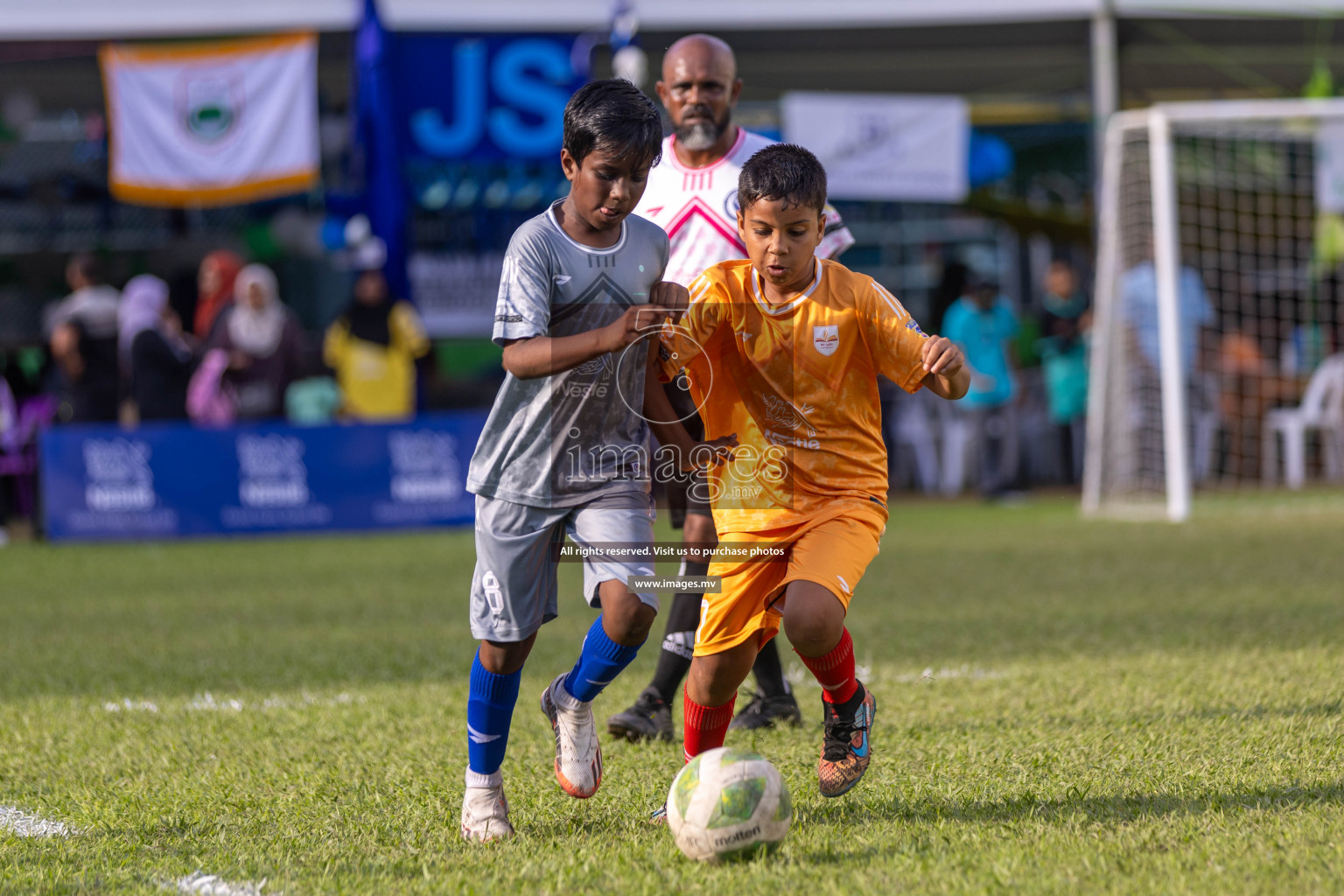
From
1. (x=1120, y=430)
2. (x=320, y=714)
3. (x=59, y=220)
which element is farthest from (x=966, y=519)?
(x=59, y=220)

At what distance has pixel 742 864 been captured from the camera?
3.11 meters

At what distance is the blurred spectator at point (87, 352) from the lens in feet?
42.4

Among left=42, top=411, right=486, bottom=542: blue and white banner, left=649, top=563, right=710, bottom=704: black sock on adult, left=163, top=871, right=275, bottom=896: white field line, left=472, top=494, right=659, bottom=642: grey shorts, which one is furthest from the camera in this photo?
left=42, top=411, right=486, bottom=542: blue and white banner

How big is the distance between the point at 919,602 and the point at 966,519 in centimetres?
475

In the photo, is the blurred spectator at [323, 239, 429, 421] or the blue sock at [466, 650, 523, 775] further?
the blurred spectator at [323, 239, 429, 421]

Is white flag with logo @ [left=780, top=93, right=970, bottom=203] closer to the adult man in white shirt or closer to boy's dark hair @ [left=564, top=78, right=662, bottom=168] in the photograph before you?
the adult man in white shirt

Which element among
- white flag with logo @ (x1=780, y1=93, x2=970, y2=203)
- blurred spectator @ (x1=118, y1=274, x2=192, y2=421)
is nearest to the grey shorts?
blurred spectator @ (x1=118, y1=274, x2=192, y2=421)

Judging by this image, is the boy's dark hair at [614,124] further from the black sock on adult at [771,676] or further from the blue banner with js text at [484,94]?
the blue banner with js text at [484,94]

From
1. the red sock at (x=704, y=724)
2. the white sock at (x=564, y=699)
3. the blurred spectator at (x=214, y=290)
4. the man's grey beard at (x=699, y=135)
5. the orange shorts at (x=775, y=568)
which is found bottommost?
the red sock at (x=704, y=724)

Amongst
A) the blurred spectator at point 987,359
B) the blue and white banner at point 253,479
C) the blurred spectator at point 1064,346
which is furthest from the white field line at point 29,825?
the blurred spectator at point 1064,346

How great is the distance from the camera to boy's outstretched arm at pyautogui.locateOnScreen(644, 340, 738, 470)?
352cm

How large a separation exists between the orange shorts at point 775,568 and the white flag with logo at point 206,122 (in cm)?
1138

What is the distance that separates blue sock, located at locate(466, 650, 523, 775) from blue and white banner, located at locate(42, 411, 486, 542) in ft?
27.6

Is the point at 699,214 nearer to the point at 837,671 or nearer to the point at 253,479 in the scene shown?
the point at 837,671
